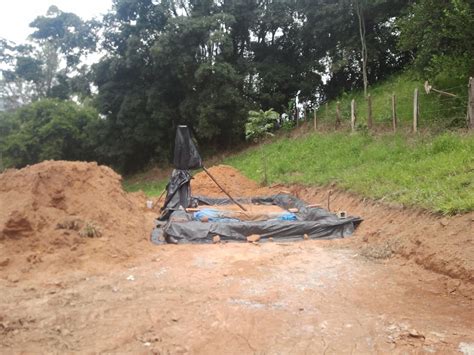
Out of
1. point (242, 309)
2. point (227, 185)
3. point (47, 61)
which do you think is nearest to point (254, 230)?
point (242, 309)

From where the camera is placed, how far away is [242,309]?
4246mm

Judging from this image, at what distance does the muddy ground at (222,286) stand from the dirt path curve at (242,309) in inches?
0.6

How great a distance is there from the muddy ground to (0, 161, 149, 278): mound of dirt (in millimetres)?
25

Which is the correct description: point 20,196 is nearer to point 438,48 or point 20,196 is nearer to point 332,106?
point 438,48

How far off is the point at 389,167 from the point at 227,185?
6.30m

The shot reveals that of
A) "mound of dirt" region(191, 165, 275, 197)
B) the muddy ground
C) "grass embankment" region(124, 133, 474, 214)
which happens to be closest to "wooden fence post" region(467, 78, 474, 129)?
"grass embankment" region(124, 133, 474, 214)

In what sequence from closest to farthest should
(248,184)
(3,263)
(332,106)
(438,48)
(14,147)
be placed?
(3,263) → (438,48) → (248,184) → (332,106) → (14,147)

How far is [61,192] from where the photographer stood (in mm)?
7234

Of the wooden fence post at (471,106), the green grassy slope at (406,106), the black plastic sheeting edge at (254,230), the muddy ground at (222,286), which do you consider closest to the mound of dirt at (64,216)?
the muddy ground at (222,286)

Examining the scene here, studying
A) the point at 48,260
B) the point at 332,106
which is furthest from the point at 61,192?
the point at 332,106

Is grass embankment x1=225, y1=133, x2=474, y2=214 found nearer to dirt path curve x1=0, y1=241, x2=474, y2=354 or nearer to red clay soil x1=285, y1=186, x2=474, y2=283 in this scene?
red clay soil x1=285, y1=186, x2=474, y2=283

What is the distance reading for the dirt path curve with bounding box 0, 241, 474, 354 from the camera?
11.7ft

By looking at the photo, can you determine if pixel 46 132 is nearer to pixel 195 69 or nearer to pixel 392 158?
pixel 195 69

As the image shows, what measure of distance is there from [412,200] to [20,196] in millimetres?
6323
